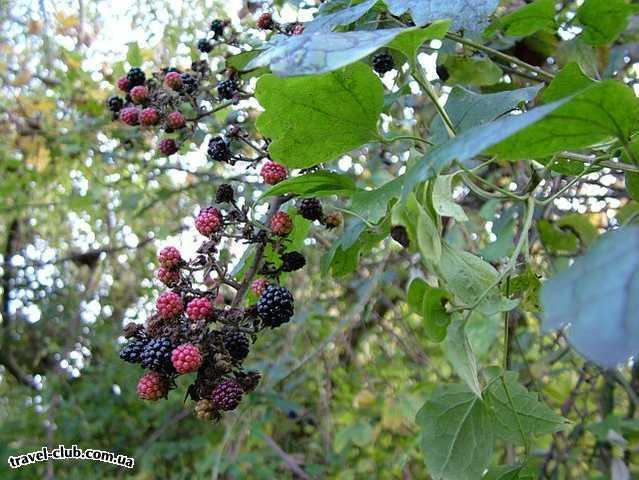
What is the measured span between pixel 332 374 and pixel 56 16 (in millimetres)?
1859

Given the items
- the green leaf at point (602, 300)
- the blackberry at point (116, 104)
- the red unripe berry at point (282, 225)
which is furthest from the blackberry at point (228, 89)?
the green leaf at point (602, 300)

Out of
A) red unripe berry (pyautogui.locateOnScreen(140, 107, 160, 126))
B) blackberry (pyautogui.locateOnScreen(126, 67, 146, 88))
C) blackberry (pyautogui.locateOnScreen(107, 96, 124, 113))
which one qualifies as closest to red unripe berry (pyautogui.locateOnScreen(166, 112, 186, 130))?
red unripe berry (pyautogui.locateOnScreen(140, 107, 160, 126))

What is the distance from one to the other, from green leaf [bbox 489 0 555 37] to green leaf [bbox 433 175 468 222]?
34cm

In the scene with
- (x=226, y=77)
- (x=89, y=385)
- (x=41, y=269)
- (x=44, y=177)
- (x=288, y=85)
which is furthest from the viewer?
(x=41, y=269)

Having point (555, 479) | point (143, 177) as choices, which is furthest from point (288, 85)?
point (143, 177)

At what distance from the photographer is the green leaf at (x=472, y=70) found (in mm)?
1120

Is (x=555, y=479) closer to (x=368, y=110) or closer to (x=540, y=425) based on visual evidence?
(x=540, y=425)

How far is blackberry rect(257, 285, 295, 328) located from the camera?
0.71 m

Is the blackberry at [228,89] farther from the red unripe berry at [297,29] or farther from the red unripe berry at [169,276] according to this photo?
the red unripe berry at [169,276]

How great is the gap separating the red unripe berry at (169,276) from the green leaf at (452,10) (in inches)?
13.6

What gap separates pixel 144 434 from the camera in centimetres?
367

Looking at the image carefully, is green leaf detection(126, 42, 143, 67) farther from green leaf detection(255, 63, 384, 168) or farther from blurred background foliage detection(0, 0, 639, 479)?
green leaf detection(255, 63, 384, 168)

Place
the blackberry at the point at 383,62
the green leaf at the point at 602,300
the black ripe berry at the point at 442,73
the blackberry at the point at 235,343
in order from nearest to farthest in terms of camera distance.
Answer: the green leaf at the point at 602,300
the blackberry at the point at 235,343
the blackberry at the point at 383,62
the black ripe berry at the point at 442,73

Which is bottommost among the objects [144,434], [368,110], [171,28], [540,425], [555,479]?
[144,434]
